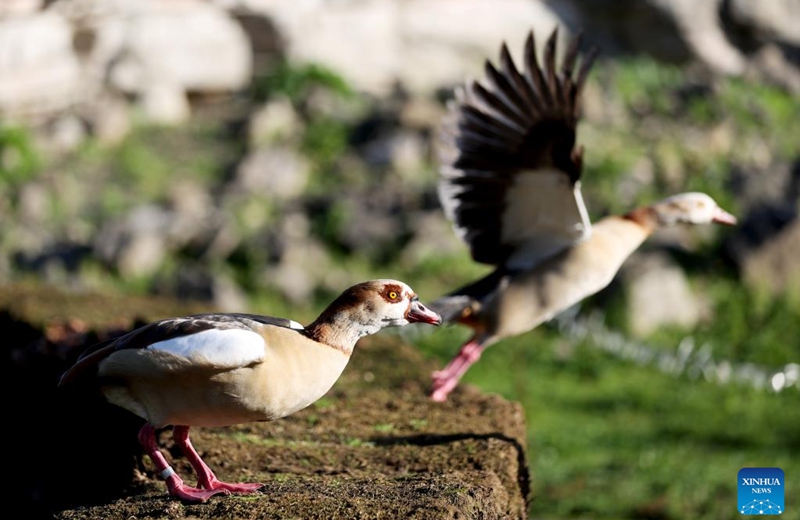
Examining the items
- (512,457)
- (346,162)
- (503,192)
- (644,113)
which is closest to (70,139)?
(346,162)

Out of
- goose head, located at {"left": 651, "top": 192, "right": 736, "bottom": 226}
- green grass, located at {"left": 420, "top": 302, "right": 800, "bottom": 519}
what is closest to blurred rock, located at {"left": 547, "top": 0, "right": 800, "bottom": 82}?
green grass, located at {"left": 420, "top": 302, "right": 800, "bottom": 519}

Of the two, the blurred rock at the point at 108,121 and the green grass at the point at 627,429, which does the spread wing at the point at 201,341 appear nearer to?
the green grass at the point at 627,429

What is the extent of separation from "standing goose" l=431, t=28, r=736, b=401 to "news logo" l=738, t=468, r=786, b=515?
112 centimetres

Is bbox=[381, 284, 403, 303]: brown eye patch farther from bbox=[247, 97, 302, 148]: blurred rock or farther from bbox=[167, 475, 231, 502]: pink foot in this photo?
bbox=[247, 97, 302, 148]: blurred rock

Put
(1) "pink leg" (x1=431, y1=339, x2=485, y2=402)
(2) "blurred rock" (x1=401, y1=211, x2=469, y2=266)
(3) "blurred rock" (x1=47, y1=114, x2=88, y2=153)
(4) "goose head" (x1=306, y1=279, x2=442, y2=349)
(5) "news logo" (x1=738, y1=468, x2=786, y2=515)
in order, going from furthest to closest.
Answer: (3) "blurred rock" (x1=47, y1=114, x2=88, y2=153) < (2) "blurred rock" (x1=401, y1=211, x2=469, y2=266) < (5) "news logo" (x1=738, y1=468, x2=786, y2=515) < (1) "pink leg" (x1=431, y1=339, x2=485, y2=402) < (4) "goose head" (x1=306, y1=279, x2=442, y2=349)

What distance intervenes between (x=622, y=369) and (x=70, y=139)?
22.8ft

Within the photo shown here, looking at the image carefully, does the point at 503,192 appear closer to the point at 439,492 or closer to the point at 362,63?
the point at 439,492

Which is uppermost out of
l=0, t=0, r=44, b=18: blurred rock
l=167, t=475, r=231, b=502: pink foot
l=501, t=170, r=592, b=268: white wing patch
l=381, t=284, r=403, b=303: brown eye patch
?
l=0, t=0, r=44, b=18: blurred rock

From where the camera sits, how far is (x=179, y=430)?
3582 mm

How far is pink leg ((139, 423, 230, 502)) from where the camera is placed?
335 cm

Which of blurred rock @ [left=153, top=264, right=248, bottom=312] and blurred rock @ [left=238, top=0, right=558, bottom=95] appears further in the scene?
blurred rock @ [left=238, top=0, right=558, bottom=95]

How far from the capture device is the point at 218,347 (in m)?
3.30

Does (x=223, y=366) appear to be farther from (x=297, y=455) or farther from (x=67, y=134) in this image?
(x=67, y=134)

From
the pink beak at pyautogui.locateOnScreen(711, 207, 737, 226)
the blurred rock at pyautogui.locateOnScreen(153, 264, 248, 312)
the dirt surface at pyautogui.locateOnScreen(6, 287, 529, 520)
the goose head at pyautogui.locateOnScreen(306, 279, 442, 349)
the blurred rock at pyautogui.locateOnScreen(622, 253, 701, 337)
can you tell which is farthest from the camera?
the blurred rock at pyautogui.locateOnScreen(622, 253, 701, 337)
